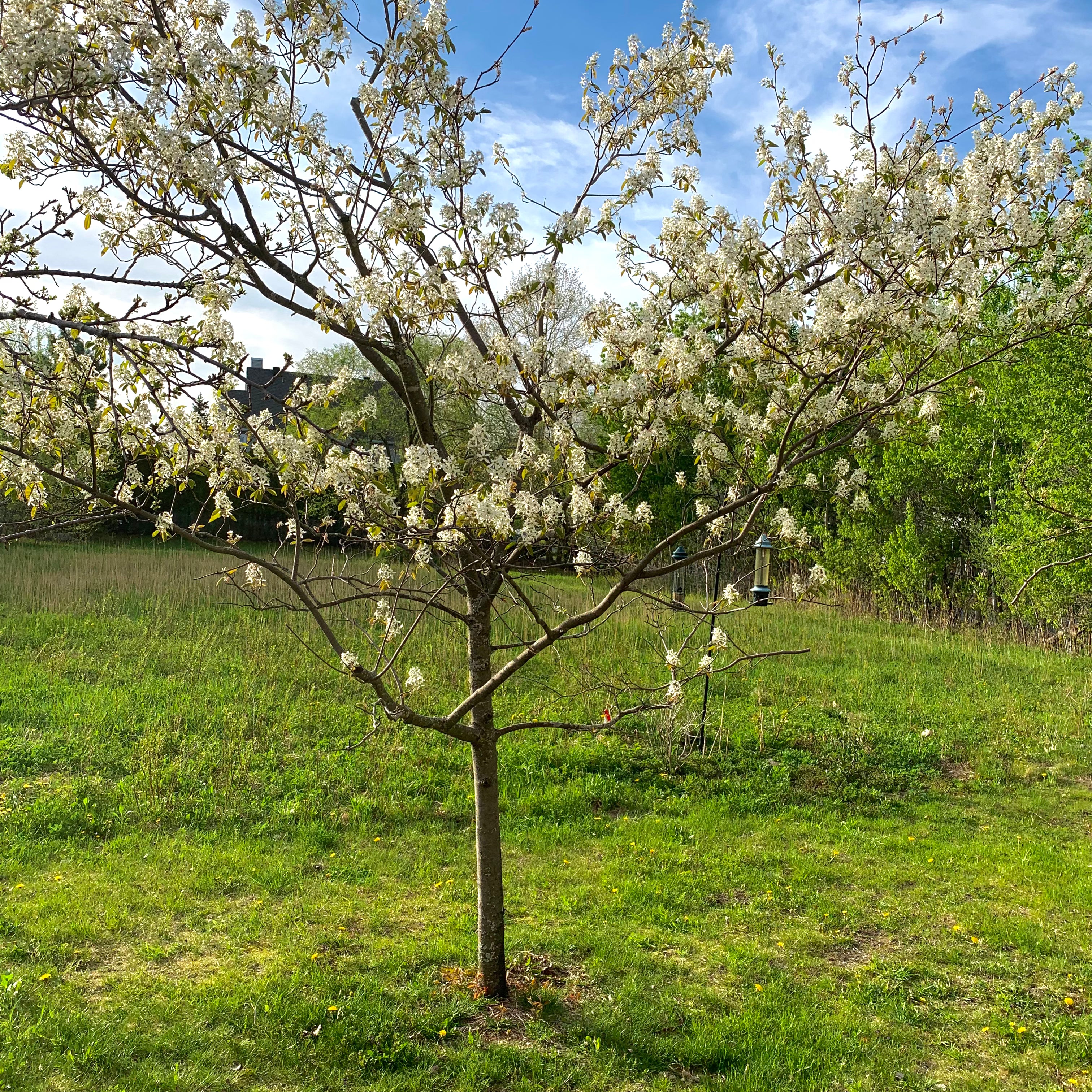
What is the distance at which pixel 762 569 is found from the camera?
7.93 meters

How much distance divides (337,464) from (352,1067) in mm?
2312

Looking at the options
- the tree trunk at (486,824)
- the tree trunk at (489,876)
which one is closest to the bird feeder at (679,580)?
the tree trunk at (486,824)

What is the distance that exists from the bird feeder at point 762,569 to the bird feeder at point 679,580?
0.52 meters

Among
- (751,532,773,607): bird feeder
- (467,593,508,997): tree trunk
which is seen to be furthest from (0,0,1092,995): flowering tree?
(751,532,773,607): bird feeder

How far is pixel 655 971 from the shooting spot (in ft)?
14.2

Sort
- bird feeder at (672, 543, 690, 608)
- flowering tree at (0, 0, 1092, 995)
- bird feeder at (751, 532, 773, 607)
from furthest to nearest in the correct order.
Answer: bird feeder at (751, 532, 773, 607), bird feeder at (672, 543, 690, 608), flowering tree at (0, 0, 1092, 995)

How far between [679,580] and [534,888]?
838 centimetres

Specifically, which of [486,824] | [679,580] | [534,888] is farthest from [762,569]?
[679,580]

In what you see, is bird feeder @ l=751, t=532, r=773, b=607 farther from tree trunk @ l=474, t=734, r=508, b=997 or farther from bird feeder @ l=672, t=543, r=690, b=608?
tree trunk @ l=474, t=734, r=508, b=997

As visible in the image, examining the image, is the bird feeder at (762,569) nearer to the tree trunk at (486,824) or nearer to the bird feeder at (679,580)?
the bird feeder at (679,580)

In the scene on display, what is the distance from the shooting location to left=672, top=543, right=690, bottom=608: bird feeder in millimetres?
5052

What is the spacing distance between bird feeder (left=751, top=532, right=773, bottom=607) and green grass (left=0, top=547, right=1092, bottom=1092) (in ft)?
4.72

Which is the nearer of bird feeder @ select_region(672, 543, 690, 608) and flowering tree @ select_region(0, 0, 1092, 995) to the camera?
flowering tree @ select_region(0, 0, 1092, 995)

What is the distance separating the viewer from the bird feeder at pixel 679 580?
5052 millimetres
